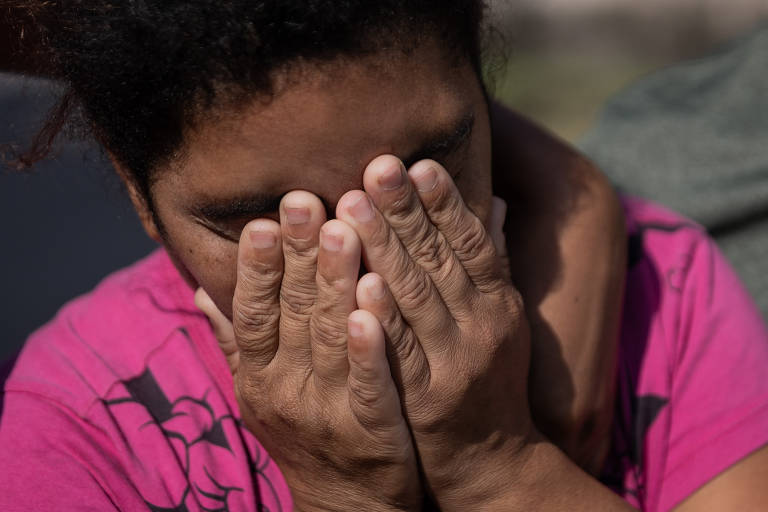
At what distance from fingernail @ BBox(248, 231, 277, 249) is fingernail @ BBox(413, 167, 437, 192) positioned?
21cm

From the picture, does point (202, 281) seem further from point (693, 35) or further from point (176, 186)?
point (693, 35)

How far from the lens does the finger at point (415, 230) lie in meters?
1.28

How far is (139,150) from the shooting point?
4.62ft

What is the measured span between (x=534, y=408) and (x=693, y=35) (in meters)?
6.00

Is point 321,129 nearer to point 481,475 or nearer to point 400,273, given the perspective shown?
point 400,273

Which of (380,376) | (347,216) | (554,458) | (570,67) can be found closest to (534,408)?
(554,458)

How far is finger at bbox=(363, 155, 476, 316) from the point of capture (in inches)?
50.6

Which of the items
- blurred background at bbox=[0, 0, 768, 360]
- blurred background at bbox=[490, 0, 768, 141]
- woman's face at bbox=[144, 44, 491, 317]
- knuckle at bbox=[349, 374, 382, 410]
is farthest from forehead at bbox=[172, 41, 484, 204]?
blurred background at bbox=[490, 0, 768, 141]

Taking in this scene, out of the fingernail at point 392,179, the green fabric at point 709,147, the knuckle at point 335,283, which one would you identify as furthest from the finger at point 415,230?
the green fabric at point 709,147

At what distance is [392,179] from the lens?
1283 mm

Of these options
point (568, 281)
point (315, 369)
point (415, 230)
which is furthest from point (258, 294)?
point (568, 281)

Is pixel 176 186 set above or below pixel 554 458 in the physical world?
above

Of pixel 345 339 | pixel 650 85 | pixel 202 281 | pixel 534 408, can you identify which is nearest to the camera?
pixel 345 339

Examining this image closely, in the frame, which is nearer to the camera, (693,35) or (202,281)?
(202,281)
